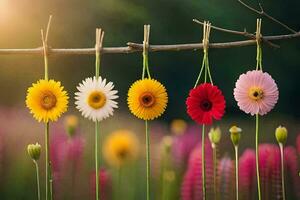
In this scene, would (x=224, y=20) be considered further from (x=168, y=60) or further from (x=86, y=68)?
(x=86, y=68)

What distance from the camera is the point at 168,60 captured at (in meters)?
2.75

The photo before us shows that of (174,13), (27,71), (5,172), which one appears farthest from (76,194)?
(174,13)

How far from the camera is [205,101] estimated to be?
130 centimetres

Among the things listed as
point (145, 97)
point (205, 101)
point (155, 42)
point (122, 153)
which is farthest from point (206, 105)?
point (155, 42)

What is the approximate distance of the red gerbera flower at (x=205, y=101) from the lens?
1289 mm

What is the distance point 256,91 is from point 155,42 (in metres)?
1.48

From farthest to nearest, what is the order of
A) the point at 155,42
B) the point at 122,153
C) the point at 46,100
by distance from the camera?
the point at 155,42, the point at 122,153, the point at 46,100

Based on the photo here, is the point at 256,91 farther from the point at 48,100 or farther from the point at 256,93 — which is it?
the point at 48,100

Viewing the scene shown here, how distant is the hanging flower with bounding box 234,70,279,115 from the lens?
1307mm

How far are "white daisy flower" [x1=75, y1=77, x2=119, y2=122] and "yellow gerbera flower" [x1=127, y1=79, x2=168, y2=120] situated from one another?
1.4 inches

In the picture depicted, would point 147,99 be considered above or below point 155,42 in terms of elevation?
below

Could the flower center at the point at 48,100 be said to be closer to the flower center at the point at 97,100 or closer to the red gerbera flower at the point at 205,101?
the flower center at the point at 97,100

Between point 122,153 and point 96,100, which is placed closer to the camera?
point 96,100

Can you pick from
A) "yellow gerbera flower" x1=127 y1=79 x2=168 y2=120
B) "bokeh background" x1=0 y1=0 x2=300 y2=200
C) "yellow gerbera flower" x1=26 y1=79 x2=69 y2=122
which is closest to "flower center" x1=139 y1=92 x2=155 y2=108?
"yellow gerbera flower" x1=127 y1=79 x2=168 y2=120
